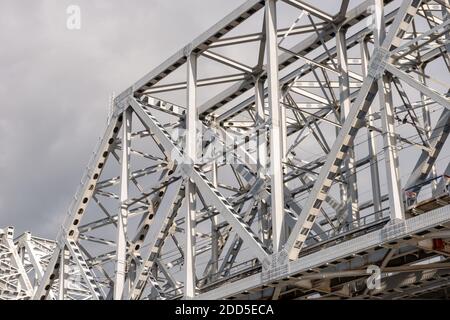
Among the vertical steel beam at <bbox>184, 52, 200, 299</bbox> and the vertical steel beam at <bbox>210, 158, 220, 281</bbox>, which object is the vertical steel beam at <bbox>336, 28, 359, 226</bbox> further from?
the vertical steel beam at <bbox>210, 158, 220, 281</bbox>

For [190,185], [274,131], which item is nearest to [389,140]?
[274,131]

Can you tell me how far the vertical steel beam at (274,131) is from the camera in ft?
116

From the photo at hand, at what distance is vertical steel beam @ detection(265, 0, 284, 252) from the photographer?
3538 centimetres

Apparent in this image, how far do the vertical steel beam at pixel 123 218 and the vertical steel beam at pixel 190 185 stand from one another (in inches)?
226

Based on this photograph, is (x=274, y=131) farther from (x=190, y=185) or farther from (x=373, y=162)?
(x=190, y=185)

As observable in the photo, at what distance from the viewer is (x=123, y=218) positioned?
4681 cm

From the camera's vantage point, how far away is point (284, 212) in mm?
37438

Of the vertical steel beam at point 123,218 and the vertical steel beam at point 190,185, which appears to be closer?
the vertical steel beam at point 190,185

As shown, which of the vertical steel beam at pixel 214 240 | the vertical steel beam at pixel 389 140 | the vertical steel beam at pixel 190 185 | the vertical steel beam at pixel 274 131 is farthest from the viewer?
the vertical steel beam at pixel 214 240

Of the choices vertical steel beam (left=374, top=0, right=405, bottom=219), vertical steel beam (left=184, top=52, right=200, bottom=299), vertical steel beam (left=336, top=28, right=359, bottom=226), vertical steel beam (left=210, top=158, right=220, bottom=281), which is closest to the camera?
vertical steel beam (left=374, top=0, right=405, bottom=219)

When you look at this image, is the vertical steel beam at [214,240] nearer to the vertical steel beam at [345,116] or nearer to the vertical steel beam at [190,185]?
the vertical steel beam at [190,185]

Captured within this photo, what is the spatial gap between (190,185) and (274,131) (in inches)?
243

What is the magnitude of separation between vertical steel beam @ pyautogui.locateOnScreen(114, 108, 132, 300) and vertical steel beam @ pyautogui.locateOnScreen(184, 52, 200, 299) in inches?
226

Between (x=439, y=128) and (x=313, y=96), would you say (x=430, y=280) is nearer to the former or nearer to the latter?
(x=439, y=128)
